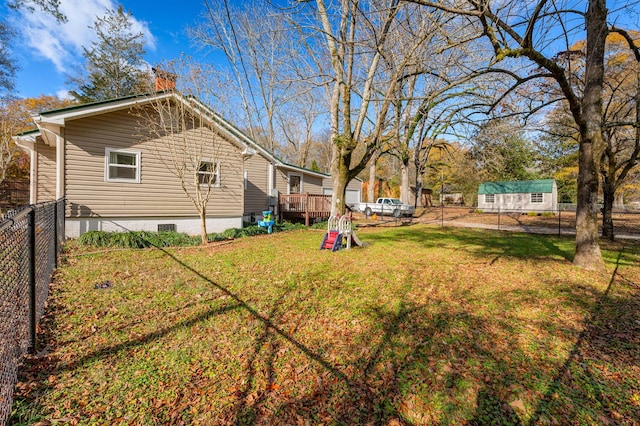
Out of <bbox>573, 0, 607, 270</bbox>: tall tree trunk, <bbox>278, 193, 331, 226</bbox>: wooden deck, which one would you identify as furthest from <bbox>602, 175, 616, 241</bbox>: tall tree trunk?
<bbox>278, 193, 331, 226</bbox>: wooden deck

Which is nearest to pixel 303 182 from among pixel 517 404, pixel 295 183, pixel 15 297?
pixel 295 183

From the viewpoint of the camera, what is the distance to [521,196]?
1006 inches

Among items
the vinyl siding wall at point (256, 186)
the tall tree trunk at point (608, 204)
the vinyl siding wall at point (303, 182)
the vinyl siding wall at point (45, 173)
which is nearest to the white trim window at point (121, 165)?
the vinyl siding wall at point (45, 173)

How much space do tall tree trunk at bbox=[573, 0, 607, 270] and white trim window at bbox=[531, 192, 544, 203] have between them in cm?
2295

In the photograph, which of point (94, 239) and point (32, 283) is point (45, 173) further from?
point (32, 283)

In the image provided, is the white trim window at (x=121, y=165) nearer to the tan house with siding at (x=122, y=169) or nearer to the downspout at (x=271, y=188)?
the tan house with siding at (x=122, y=169)

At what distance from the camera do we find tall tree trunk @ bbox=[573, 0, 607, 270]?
227 inches

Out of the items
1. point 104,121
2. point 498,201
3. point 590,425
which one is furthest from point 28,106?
point 498,201

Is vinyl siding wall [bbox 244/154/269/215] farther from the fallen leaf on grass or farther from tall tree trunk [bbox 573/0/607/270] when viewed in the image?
the fallen leaf on grass

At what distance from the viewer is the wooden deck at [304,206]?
14172mm

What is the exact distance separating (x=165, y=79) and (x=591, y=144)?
1088 centimetres

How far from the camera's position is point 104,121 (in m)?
8.64

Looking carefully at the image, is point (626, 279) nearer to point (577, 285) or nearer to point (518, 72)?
point (577, 285)

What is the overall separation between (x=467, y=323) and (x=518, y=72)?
19.4 feet
